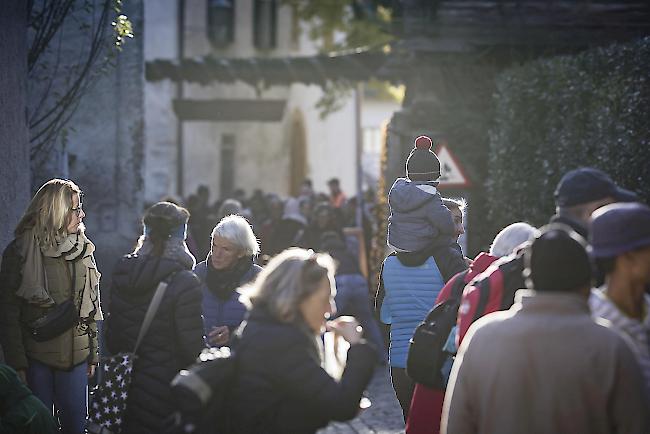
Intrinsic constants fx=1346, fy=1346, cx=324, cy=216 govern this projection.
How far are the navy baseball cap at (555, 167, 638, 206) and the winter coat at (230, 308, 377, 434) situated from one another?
1.48 metres

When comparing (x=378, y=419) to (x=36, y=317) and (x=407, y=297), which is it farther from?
(x=36, y=317)

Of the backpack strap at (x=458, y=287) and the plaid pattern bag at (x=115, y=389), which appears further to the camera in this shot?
the plaid pattern bag at (x=115, y=389)

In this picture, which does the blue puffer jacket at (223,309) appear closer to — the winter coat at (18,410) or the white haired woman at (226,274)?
the white haired woman at (226,274)

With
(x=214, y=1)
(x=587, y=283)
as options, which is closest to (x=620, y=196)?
(x=587, y=283)

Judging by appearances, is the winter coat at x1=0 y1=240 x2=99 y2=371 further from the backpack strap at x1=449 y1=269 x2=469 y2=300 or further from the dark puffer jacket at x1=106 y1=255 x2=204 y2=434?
the backpack strap at x1=449 y1=269 x2=469 y2=300

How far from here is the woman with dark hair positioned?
7.24 meters

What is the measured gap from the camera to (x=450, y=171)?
51.6 ft

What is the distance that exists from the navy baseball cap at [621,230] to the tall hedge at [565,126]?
19.1 ft

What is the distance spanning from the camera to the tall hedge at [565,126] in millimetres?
11039

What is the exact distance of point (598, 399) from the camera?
4641 millimetres

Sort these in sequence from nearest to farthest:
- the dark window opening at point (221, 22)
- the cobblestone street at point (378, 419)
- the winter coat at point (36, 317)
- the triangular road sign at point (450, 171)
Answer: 1. the winter coat at point (36, 317)
2. the cobblestone street at point (378, 419)
3. the triangular road sign at point (450, 171)
4. the dark window opening at point (221, 22)

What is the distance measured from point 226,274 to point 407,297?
1160mm

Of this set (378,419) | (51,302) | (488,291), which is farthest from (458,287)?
(378,419)

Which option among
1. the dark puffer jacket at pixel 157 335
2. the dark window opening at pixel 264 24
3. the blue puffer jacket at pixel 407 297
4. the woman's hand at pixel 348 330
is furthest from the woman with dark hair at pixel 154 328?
the dark window opening at pixel 264 24
